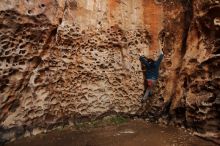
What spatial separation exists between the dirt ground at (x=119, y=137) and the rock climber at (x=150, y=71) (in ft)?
2.50

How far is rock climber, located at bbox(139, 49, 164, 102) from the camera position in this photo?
5.74 meters

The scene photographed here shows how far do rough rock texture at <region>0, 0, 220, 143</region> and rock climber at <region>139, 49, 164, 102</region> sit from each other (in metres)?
0.11

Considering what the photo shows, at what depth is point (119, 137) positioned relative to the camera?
16.5 ft

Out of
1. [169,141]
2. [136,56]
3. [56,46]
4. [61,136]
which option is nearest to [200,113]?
[169,141]

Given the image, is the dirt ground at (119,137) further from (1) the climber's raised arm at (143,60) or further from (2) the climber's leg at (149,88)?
(1) the climber's raised arm at (143,60)

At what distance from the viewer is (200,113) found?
16.4 feet

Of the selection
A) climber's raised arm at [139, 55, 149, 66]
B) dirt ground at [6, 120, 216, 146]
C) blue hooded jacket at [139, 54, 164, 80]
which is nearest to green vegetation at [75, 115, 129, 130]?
dirt ground at [6, 120, 216, 146]

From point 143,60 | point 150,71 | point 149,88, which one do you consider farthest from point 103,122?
point 143,60

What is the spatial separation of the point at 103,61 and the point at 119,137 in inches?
60.2

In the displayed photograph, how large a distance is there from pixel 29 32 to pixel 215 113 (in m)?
3.41

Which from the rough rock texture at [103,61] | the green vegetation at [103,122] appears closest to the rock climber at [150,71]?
the rough rock texture at [103,61]

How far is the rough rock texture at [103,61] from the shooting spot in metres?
4.75

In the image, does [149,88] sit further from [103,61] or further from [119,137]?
[119,137]

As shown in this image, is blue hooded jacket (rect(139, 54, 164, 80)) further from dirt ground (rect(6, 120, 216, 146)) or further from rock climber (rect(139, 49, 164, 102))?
dirt ground (rect(6, 120, 216, 146))
